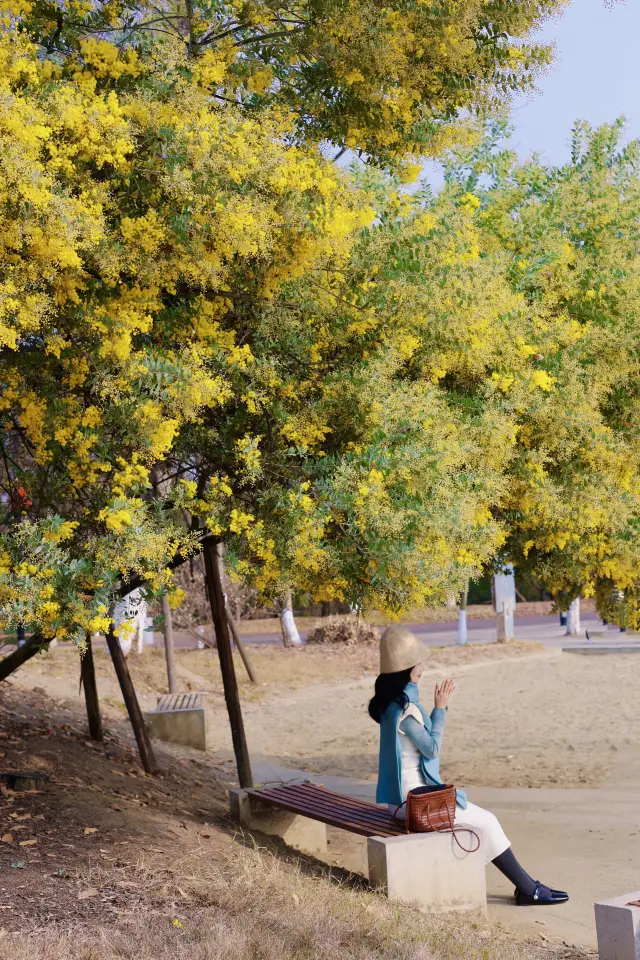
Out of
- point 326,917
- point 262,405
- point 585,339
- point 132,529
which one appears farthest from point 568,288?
point 326,917

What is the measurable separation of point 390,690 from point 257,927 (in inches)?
76.7

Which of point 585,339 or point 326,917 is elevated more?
point 585,339

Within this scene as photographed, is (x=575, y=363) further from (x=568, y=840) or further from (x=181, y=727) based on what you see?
(x=181, y=727)

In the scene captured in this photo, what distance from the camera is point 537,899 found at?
252 inches

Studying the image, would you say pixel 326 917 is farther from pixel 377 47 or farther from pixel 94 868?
pixel 377 47

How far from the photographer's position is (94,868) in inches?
229

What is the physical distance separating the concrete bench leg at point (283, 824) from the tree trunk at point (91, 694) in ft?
7.22

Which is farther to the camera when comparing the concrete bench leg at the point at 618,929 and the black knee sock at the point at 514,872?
the black knee sock at the point at 514,872

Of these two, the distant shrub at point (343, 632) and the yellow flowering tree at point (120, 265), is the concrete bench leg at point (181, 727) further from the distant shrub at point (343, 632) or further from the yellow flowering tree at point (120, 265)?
the distant shrub at point (343, 632)

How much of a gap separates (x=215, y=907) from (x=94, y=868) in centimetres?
94

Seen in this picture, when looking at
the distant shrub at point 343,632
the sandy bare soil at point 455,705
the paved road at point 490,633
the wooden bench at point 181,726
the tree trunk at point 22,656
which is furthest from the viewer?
the paved road at point 490,633

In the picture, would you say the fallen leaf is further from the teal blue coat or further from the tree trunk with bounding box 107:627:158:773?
the tree trunk with bounding box 107:627:158:773

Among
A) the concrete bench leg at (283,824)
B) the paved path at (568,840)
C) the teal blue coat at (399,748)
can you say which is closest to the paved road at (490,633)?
the paved path at (568,840)

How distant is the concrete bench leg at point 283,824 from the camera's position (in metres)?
7.88
